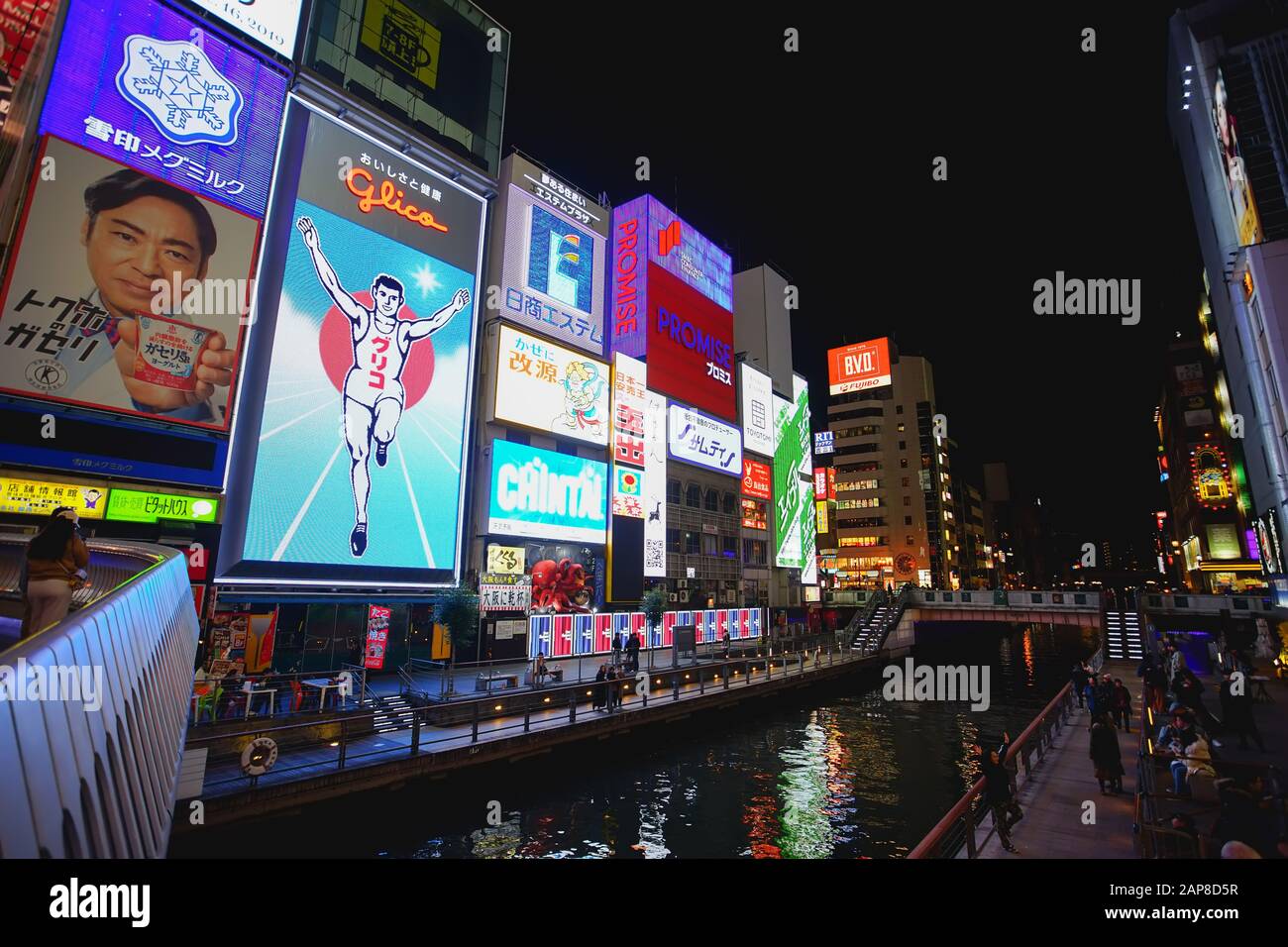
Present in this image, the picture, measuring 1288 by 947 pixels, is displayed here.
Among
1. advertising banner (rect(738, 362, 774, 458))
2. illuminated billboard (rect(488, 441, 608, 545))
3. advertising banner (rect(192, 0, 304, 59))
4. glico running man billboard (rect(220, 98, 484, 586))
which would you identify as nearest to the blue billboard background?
advertising banner (rect(192, 0, 304, 59))

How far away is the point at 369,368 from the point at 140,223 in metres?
9.27

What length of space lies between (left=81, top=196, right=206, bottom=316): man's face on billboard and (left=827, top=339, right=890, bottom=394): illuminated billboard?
294 ft

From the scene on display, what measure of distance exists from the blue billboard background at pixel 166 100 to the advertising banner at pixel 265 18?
1.16 metres

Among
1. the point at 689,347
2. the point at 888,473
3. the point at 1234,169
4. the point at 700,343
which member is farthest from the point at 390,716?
the point at 888,473

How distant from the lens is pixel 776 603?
5616cm

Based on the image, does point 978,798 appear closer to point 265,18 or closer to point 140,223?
point 140,223

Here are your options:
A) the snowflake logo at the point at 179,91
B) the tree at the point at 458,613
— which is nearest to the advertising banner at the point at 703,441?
the tree at the point at 458,613

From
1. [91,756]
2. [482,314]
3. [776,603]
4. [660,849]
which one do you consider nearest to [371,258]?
[482,314]

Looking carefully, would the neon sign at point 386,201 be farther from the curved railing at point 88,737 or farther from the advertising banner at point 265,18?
the curved railing at point 88,737

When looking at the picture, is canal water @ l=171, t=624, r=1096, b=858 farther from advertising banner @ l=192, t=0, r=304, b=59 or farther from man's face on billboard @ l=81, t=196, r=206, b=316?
advertising banner @ l=192, t=0, r=304, b=59

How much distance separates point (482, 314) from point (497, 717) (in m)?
23.8
